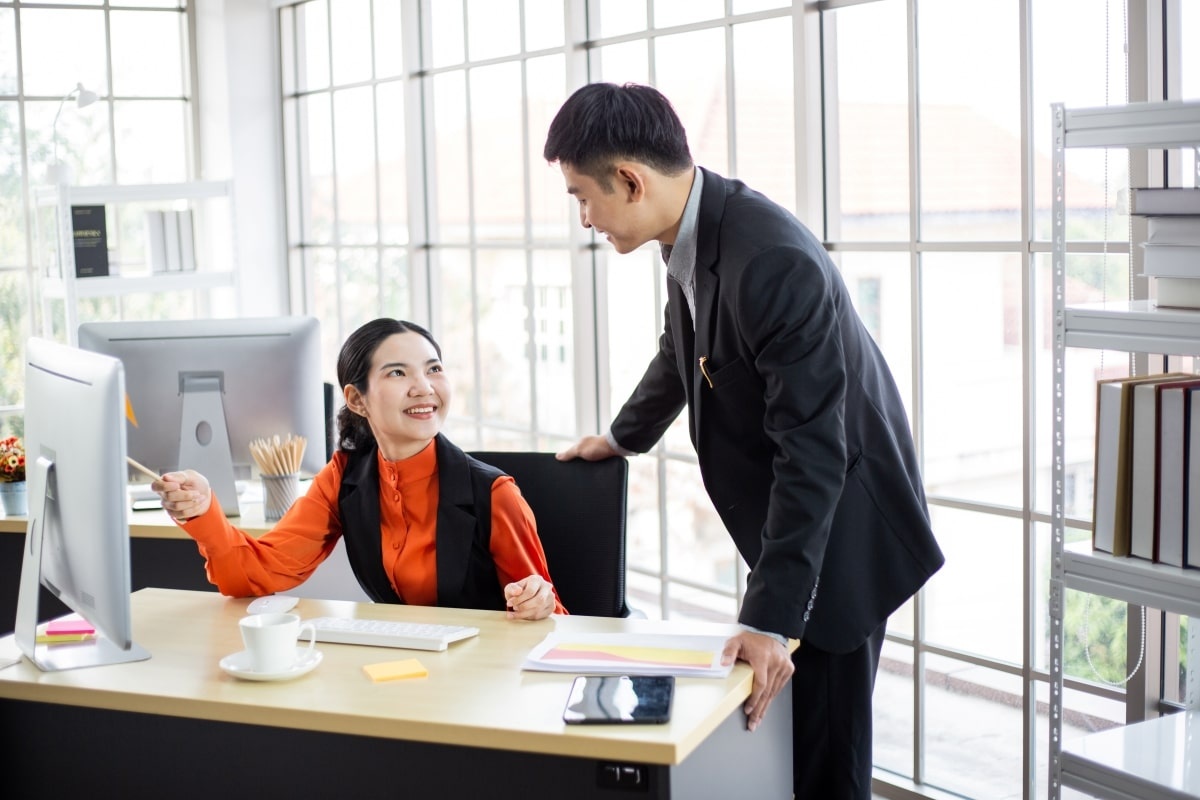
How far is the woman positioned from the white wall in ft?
9.00

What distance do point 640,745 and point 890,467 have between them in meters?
0.72

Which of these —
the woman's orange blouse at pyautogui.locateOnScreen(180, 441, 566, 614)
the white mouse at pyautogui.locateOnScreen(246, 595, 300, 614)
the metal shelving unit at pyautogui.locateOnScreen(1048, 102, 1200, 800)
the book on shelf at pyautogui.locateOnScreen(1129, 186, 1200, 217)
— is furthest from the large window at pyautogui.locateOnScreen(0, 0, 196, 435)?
the book on shelf at pyautogui.locateOnScreen(1129, 186, 1200, 217)

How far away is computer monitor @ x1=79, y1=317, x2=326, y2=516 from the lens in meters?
2.92

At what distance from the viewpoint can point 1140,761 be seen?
1.99 m

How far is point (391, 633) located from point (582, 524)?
0.51 meters

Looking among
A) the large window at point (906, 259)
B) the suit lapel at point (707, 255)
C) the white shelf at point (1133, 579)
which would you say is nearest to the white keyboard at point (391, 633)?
the suit lapel at point (707, 255)

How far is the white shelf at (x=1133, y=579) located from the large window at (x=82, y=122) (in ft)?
12.1

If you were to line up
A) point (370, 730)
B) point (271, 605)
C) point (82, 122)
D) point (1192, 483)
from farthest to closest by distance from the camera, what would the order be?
point (82, 122)
point (271, 605)
point (1192, 483)
point (370, 730)

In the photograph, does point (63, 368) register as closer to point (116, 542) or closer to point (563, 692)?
point (116, 542)

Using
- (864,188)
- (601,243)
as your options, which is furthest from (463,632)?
(601,243)

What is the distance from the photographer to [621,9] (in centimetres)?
348

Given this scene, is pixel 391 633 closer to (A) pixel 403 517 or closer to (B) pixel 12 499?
(A) pixel 403 517

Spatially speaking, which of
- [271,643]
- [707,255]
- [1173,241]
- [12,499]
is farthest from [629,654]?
[12,499]

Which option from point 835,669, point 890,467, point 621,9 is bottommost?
point 835,669
